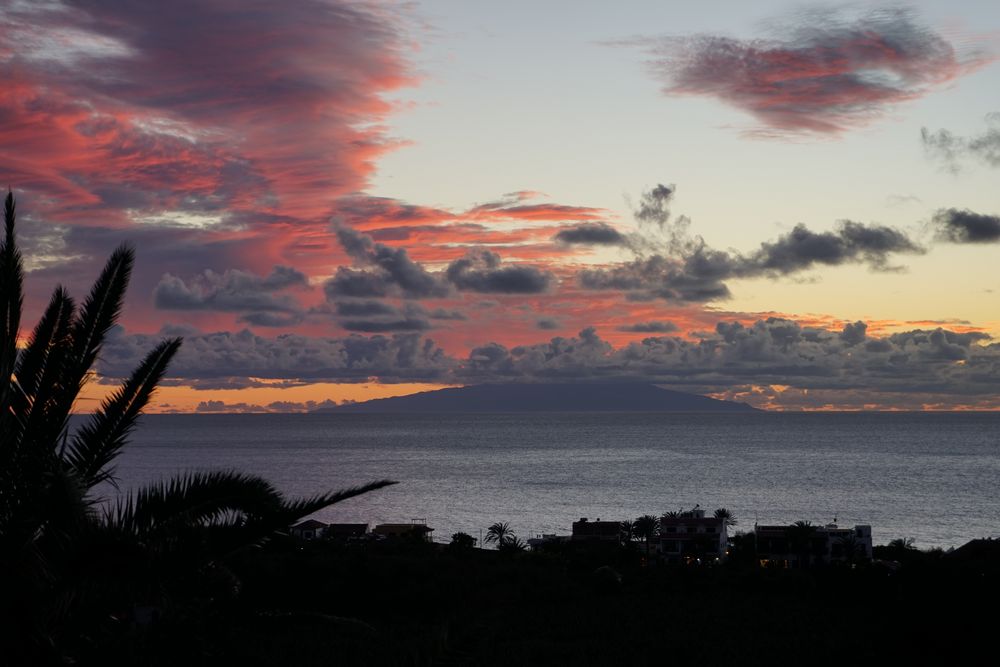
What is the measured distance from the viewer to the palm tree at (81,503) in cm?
887

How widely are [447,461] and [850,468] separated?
2820 inches

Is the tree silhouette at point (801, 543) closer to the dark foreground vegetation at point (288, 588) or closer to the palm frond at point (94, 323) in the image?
the dark foreground vegetation at point (288, 588)

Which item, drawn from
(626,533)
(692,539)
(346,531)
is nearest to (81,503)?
(692,539)

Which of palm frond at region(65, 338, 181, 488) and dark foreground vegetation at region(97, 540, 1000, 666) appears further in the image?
dark foreground vegetation at region(97, 540, 1000, 666)

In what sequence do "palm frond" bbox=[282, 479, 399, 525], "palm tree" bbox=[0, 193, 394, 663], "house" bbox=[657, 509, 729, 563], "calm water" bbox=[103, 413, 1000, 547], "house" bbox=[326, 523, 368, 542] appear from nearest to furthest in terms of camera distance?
1. "palm tree" bbox=[0, 193, 394, 663]
2. "palm frond" bbox=[282, 479, 399, 525]
3. "house" bbox=[657, 509, 729, 563]
4. "house" bbox=[326, 523, 368, 542]
5. "calm water" bbox=[103, 413, 1000, 547]

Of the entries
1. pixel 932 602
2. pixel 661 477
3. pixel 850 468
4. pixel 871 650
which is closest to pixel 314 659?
pixel 871 650

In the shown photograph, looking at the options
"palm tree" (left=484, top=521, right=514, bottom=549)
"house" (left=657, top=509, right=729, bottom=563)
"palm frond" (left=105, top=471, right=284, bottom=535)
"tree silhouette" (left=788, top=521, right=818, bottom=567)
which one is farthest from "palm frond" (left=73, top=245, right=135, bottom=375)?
"palm tree" (left=484, top=521, right=514, bottom=549)

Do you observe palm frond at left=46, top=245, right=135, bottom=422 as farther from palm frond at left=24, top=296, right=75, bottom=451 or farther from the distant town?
the distant town

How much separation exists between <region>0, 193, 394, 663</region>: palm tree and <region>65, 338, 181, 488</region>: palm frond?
0.05ft

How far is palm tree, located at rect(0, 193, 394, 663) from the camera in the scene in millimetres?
8867

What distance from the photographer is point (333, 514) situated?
109562mm

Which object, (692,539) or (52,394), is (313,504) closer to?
(52,394)

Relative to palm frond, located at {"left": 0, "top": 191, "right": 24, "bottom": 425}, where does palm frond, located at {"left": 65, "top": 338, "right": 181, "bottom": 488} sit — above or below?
below

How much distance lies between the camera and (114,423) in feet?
40.8
